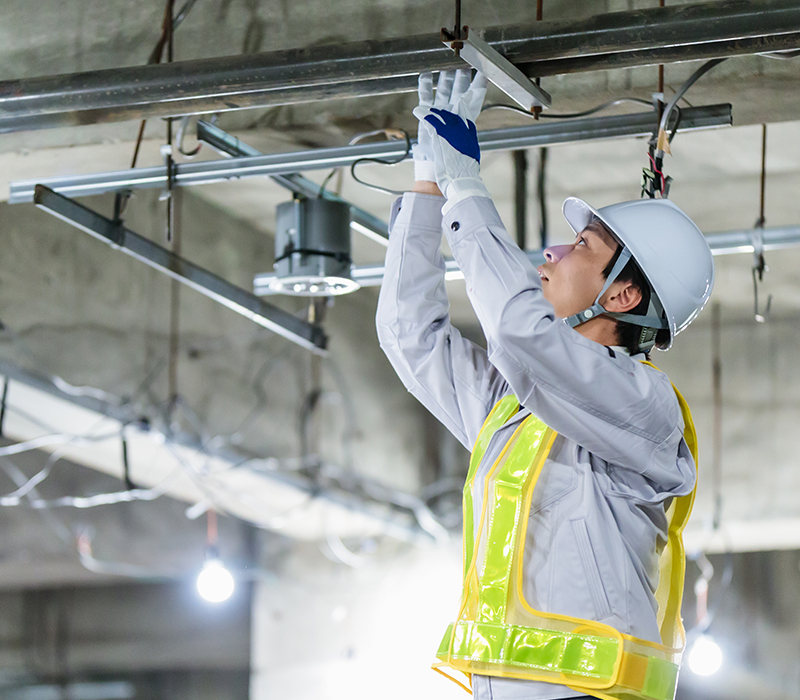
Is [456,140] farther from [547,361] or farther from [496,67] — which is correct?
[547,361]

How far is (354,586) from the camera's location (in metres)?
7.88

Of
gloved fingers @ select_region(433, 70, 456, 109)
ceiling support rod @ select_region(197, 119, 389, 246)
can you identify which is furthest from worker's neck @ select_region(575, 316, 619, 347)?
ceiling support rod @ select_region(197, 119, 389, 246)

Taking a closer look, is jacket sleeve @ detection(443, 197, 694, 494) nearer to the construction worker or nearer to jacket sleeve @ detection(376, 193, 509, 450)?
the construction worker

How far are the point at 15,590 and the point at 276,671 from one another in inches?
72.8

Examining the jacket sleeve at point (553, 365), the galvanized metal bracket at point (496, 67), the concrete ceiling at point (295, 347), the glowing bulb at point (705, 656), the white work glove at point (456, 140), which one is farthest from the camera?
the glowing bulb at point (705, 656)

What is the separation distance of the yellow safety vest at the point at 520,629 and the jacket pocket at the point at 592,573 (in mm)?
38

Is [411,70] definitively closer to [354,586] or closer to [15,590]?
[354,586]

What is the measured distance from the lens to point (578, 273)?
1.95 m

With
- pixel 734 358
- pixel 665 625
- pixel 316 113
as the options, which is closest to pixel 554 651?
pixel 665 625

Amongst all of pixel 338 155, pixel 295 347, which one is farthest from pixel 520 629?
pixel 295 347

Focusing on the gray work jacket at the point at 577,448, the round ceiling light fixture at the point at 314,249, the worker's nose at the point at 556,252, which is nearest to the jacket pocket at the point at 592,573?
the gray work jacket at the point at 577,448

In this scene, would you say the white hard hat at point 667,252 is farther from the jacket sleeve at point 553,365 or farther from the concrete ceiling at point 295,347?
the concrete ceiling at point 295,347

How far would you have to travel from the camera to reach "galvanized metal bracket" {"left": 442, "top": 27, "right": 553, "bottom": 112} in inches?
74.7

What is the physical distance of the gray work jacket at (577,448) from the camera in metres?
1.64
